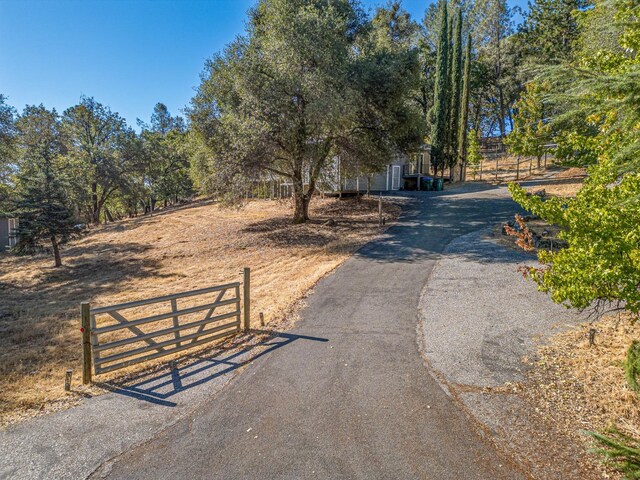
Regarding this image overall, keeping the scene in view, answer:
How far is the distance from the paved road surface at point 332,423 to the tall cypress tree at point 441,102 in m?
26.1

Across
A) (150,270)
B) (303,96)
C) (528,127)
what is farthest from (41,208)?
(528,127)

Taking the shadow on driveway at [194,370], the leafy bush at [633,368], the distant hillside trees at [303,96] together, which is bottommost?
the shadow on driveway at [194,370]

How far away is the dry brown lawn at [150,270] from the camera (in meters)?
7.33

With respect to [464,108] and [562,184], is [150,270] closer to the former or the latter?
[562,184]

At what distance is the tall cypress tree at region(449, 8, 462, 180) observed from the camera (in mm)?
30344

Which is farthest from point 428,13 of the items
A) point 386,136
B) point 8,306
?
point 8,306

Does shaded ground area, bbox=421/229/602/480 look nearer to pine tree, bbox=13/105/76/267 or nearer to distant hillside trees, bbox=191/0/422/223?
distant hillside trees, bbox=191/0/422/223

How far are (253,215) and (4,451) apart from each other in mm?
19520

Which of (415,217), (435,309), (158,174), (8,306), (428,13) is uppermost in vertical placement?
(428,13)

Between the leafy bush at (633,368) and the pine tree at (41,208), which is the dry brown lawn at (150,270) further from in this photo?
the leafy bush at (633,368)

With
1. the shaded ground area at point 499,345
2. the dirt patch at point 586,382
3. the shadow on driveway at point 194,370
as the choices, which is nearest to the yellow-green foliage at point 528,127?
the shaded ground area at point 499,345

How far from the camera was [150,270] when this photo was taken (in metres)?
15.5

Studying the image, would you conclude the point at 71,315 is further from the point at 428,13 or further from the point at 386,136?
the point at 428,13

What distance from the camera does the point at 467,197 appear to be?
79.3 ft
